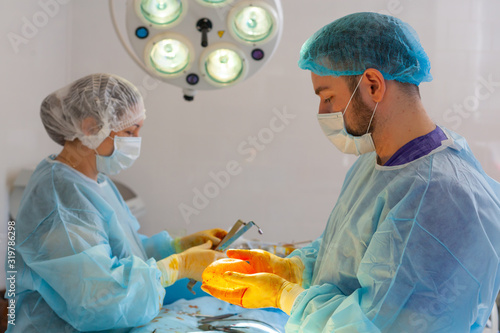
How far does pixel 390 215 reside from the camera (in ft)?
3.78

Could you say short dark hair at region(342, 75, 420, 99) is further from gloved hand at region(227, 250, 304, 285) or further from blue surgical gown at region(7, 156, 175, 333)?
blue surgical gown at region(7, 156, 175, 333)

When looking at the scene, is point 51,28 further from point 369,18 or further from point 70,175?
point 369,18

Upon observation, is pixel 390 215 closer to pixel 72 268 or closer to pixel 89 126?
pixel 72 268

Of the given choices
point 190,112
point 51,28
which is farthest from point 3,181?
point 190,112

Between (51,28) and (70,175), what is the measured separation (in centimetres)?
159

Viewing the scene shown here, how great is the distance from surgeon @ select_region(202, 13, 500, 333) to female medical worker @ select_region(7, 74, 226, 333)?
14.0 inches

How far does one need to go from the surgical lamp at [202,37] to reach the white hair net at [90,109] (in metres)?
0.26

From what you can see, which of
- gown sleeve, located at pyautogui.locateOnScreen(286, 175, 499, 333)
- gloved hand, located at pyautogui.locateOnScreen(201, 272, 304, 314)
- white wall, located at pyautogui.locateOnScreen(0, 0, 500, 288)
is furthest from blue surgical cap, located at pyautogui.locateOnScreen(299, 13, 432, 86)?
white wall, located at pyautogui.locateOnScreen(0, 0, 500, 288)

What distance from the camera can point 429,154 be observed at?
3.95 feet

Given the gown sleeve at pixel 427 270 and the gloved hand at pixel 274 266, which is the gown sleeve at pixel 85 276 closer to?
the gloved hand at pixel 274 266

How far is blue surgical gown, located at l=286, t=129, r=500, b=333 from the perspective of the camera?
3.56 feet

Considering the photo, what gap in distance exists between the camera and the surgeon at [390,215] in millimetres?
1089

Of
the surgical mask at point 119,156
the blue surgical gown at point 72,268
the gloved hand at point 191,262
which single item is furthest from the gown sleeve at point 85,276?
the surgical mask at point 119,156

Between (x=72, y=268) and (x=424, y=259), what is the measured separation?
3.43 feet
